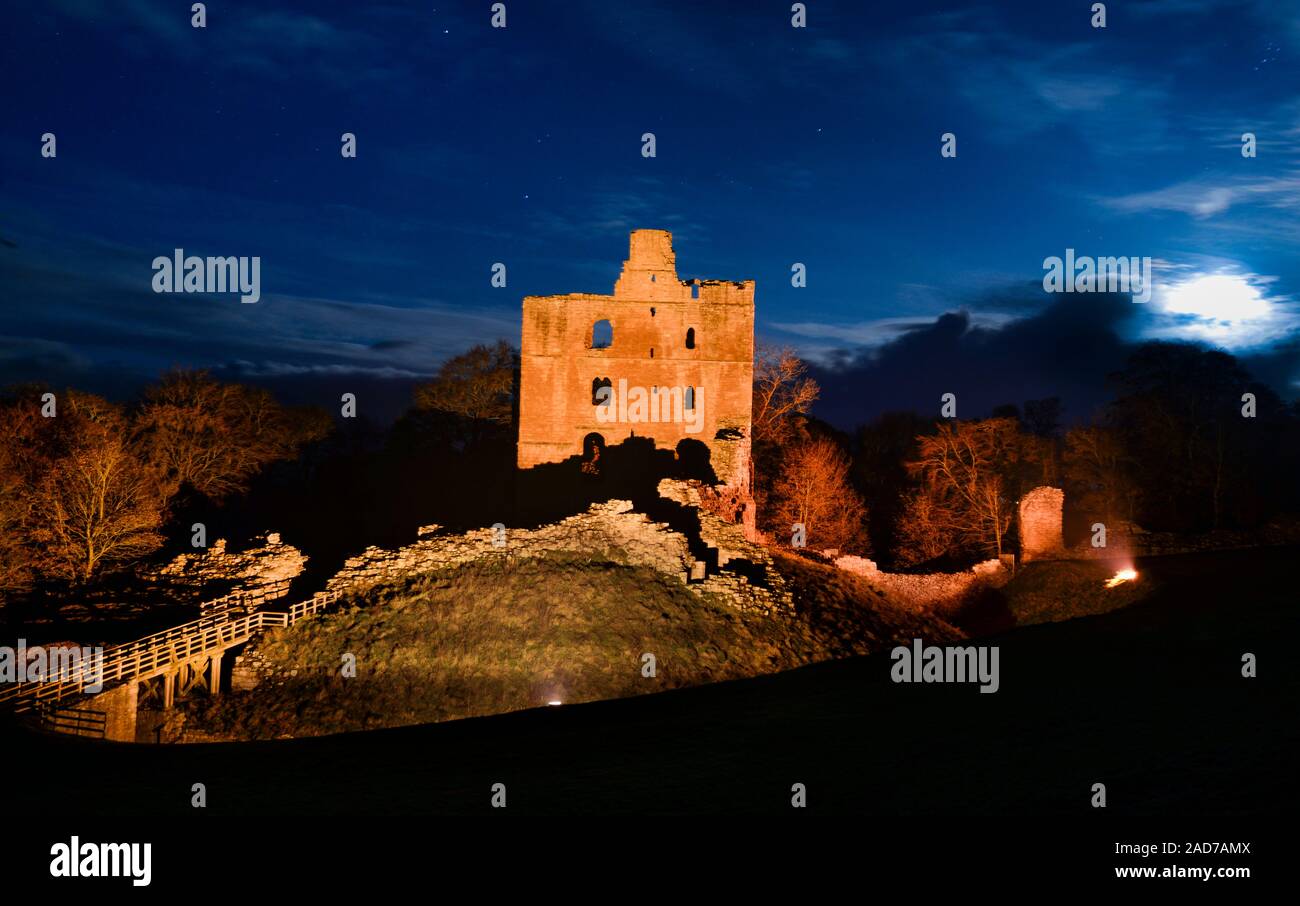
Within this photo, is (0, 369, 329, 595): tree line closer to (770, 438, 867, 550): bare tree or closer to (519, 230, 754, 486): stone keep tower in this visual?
(519, 230, 754, 486): stone keep tower

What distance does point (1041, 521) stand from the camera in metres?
34.5

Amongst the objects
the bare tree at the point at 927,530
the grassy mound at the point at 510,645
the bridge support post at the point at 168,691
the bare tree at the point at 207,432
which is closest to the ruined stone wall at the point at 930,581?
the bare tree at the point at 927,530

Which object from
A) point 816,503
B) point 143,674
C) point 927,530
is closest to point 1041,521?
point 927,530

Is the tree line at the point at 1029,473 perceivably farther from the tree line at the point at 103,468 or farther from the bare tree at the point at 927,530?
the tree line at the point at 103,468

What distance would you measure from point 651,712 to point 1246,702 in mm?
9974

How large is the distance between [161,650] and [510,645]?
7.72 m

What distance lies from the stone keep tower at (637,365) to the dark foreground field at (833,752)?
16.3m

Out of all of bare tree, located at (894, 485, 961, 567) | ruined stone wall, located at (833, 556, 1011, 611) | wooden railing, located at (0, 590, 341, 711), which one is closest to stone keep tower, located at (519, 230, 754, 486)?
ruined stone wall, located at (833, 556, 1011, 611)

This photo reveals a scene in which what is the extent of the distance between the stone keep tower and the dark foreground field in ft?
53.4

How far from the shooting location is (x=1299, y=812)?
899 centimetres

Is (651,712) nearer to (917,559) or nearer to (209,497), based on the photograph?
(917,559)

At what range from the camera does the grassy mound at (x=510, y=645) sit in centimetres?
1919
